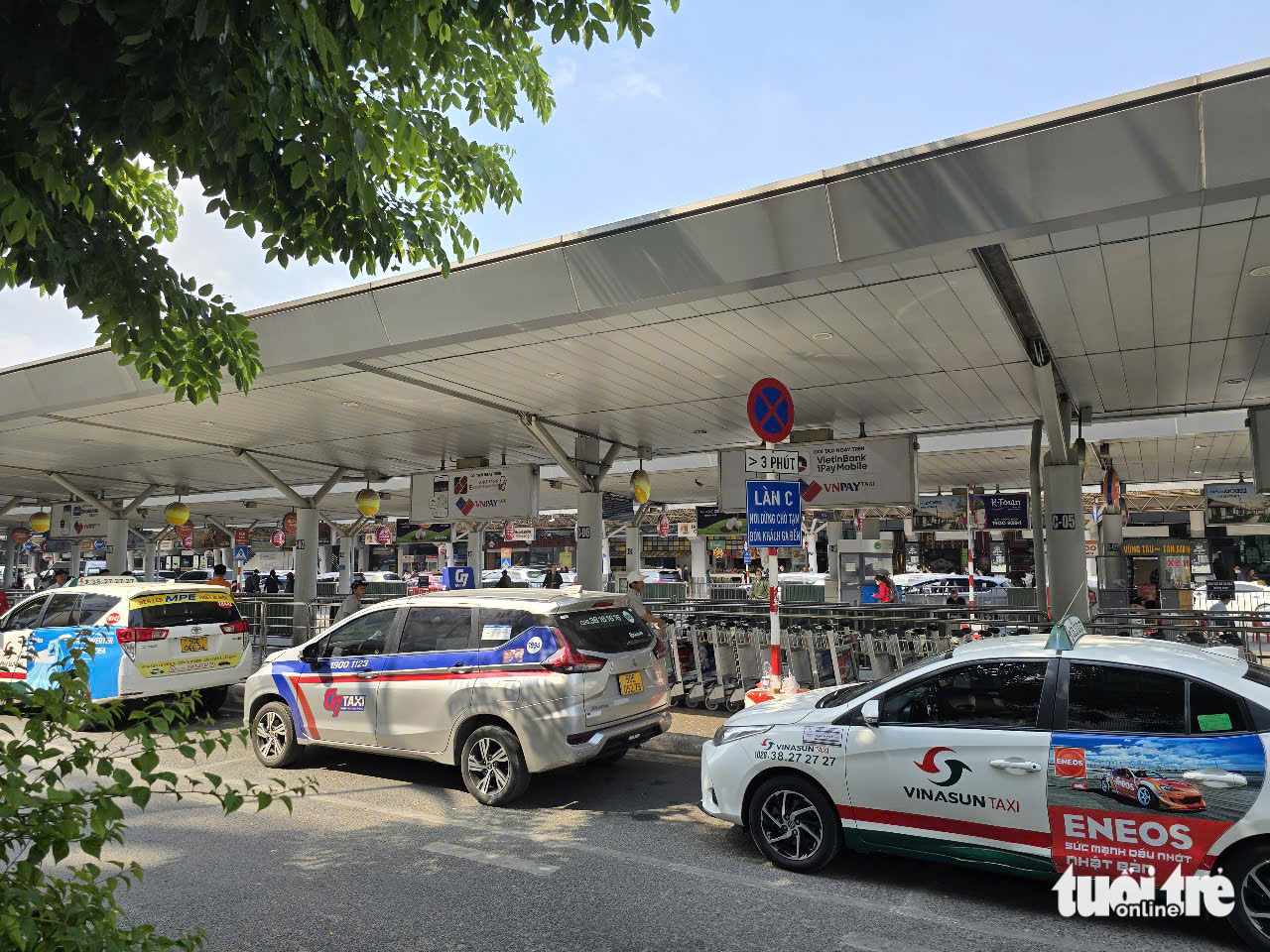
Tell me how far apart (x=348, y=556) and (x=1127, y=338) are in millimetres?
34058

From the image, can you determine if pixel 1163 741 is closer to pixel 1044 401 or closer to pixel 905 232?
pixel 905 232

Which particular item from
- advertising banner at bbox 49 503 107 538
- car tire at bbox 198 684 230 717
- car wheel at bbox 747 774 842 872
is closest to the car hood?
car wheel at bbox 747 774 842 872

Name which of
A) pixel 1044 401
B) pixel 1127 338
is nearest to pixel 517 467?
pixel 1044 401

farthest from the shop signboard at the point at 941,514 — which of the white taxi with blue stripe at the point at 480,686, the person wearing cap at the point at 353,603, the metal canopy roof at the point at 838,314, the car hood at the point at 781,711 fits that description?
the car hood at the point at 781,711

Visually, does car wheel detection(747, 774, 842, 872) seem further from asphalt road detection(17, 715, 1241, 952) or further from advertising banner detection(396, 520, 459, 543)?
advertising banner detection(396, 520, 459, 543)

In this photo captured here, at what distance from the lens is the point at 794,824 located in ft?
18.3

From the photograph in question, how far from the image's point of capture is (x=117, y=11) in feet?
9.70

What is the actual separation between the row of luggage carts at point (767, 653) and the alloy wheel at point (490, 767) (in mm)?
4357

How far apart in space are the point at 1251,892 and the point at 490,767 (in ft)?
16.9

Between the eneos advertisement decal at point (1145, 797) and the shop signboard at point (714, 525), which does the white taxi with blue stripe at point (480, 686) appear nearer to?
the eneos advertisement decal at point (1145, 797)

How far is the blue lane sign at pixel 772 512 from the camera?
26.2 feet

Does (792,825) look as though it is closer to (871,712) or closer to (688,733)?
(871,712)

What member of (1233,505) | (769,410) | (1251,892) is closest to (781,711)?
(1251,892)

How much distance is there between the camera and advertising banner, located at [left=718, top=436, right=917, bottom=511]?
43.0ft
